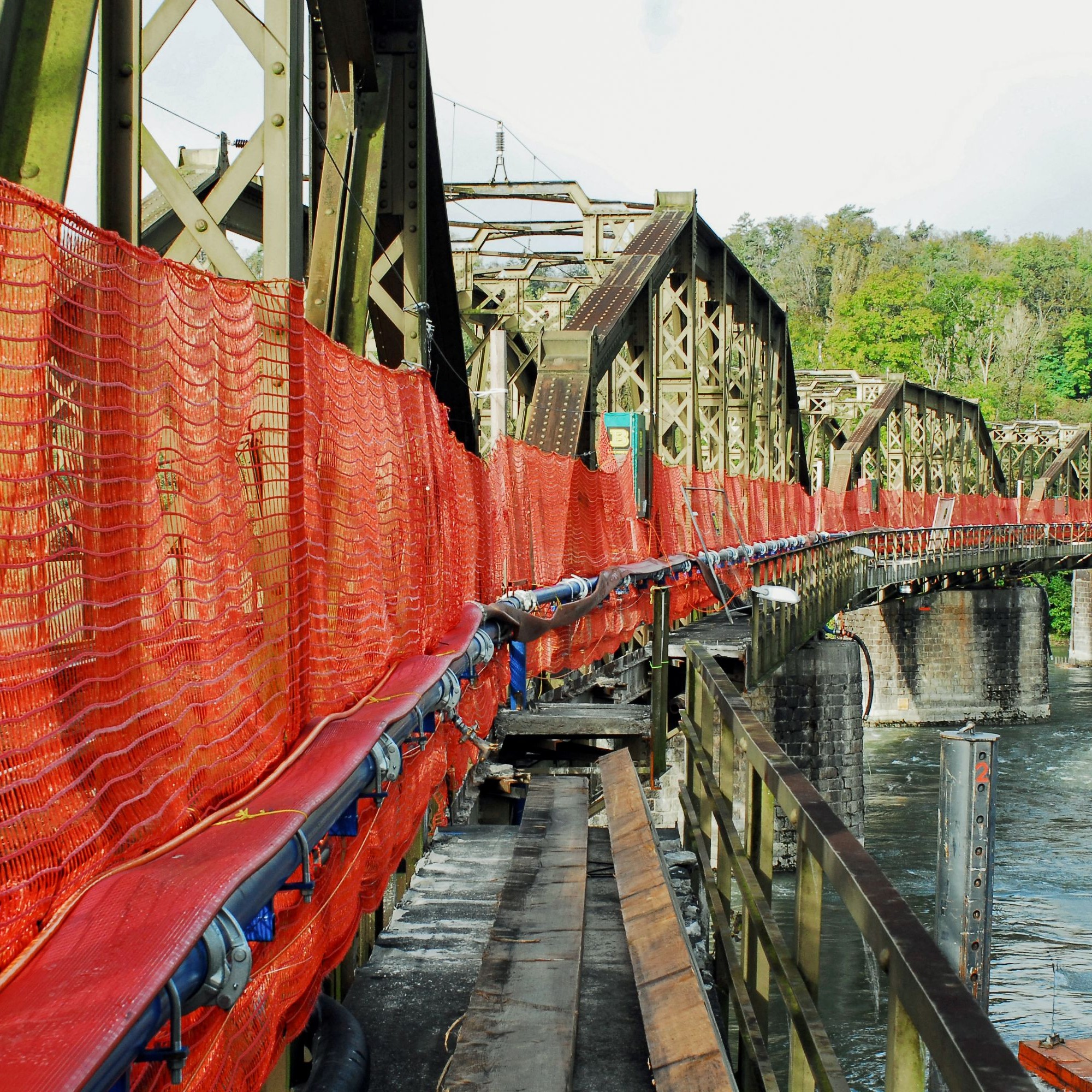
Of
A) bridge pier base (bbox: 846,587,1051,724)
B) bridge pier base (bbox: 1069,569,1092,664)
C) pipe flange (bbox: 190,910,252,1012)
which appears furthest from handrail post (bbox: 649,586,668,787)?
bridge pier base (bbox: 1069,569,1092,664)

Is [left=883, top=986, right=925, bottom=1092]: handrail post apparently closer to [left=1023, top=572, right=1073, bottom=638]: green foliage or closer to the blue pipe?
the blue pipe

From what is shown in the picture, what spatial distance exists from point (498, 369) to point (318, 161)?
8.22 m

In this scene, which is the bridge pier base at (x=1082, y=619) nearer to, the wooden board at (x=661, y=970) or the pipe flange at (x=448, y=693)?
the wooden board at (x=661, y=970)

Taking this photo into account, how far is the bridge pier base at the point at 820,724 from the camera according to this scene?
23609 millimetres

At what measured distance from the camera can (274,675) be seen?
3.80 m

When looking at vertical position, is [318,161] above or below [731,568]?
above

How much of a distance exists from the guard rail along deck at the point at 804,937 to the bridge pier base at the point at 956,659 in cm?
3879

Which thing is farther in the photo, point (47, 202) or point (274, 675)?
point (274, 675)

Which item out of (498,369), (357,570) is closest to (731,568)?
(498,369)

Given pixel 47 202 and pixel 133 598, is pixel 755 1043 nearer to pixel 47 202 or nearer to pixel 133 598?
pixel 133 598

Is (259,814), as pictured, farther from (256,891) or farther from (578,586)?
(578,586)

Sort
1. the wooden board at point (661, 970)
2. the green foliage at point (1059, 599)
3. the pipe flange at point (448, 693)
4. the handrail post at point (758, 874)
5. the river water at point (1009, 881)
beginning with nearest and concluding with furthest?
1. the wooden board at point (661, 970)
2. the handrail post at point (758, 874)
3. the pipe flange at point (448, 693)
4. the river water at point (1009, 881)
5. the green foliage at point (1059, 599)

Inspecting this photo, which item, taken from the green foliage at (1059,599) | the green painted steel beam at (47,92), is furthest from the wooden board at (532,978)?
the green foliage at (1059,599)

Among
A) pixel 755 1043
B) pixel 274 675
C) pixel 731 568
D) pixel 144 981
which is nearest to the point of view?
pixel 144 981
